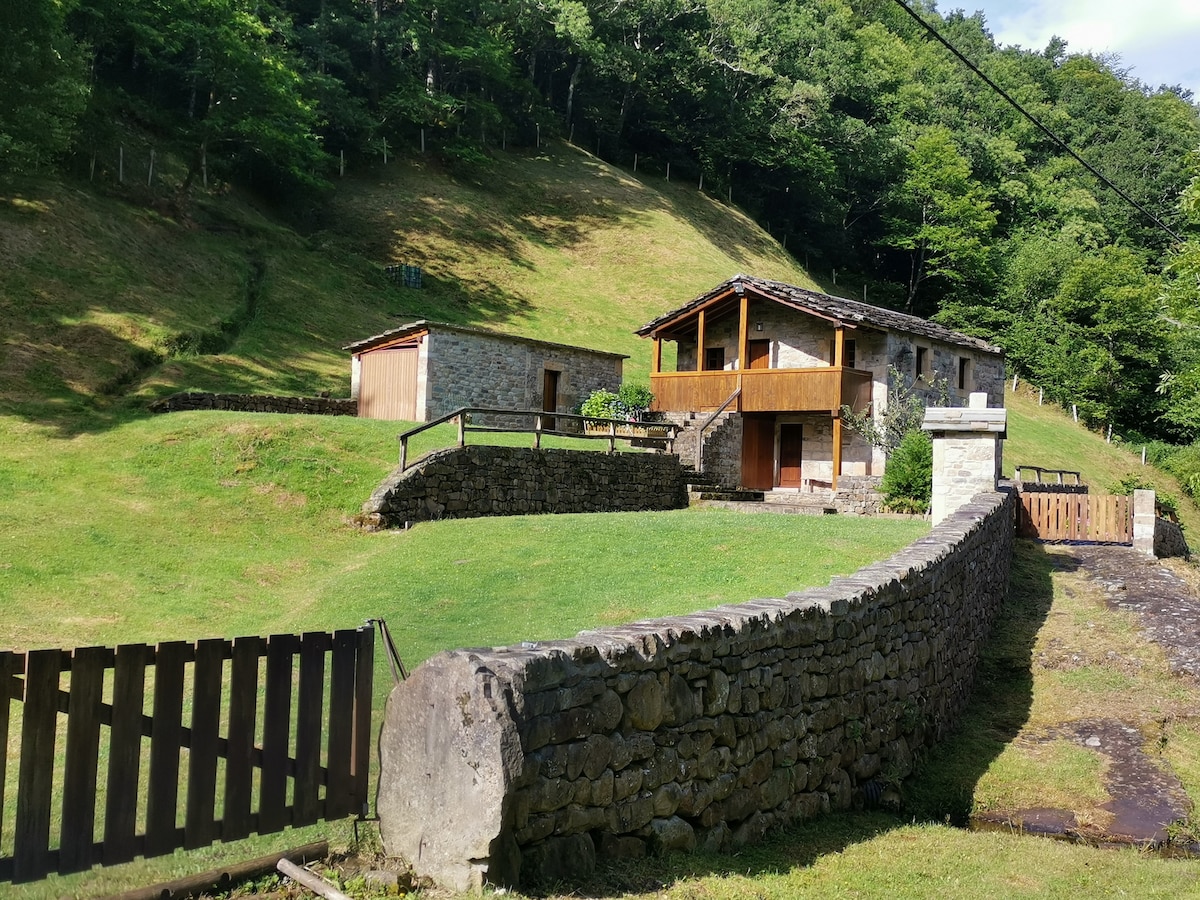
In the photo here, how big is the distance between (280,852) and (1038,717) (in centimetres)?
857

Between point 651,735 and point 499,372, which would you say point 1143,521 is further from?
point 499,372

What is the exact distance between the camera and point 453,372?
28.5 m

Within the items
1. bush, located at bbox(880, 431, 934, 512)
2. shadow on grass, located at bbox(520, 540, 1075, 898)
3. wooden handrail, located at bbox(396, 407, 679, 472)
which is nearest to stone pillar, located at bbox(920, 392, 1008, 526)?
shadow on grass, located at bbox(520, 540, 1075, 898)

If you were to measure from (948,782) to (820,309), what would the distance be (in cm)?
2079

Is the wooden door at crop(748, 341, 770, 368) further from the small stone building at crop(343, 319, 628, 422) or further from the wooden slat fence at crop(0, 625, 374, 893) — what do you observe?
the wooden slat fence at crop(0, 625, 374, 893)

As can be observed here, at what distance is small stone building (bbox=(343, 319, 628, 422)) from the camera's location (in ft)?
92.0

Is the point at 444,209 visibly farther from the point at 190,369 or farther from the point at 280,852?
the point at 280,852

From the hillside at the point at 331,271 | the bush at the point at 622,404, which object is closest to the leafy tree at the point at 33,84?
the hillside at the point at 331,271

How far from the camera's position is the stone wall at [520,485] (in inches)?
753

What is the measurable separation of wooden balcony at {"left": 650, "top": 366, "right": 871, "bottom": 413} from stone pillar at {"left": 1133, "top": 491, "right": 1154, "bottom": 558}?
36.6ft

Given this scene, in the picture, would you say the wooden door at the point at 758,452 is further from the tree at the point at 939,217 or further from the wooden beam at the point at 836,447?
the tree at the point at 939,217

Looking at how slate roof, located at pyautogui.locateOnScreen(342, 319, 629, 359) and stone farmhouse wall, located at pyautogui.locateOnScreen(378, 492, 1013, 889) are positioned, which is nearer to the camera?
stone farmhouse wall, located at pyautogui.locateOnScreen(378, 492, 1013, 889)

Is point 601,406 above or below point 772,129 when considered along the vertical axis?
below

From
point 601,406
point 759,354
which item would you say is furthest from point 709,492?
point 759,354
